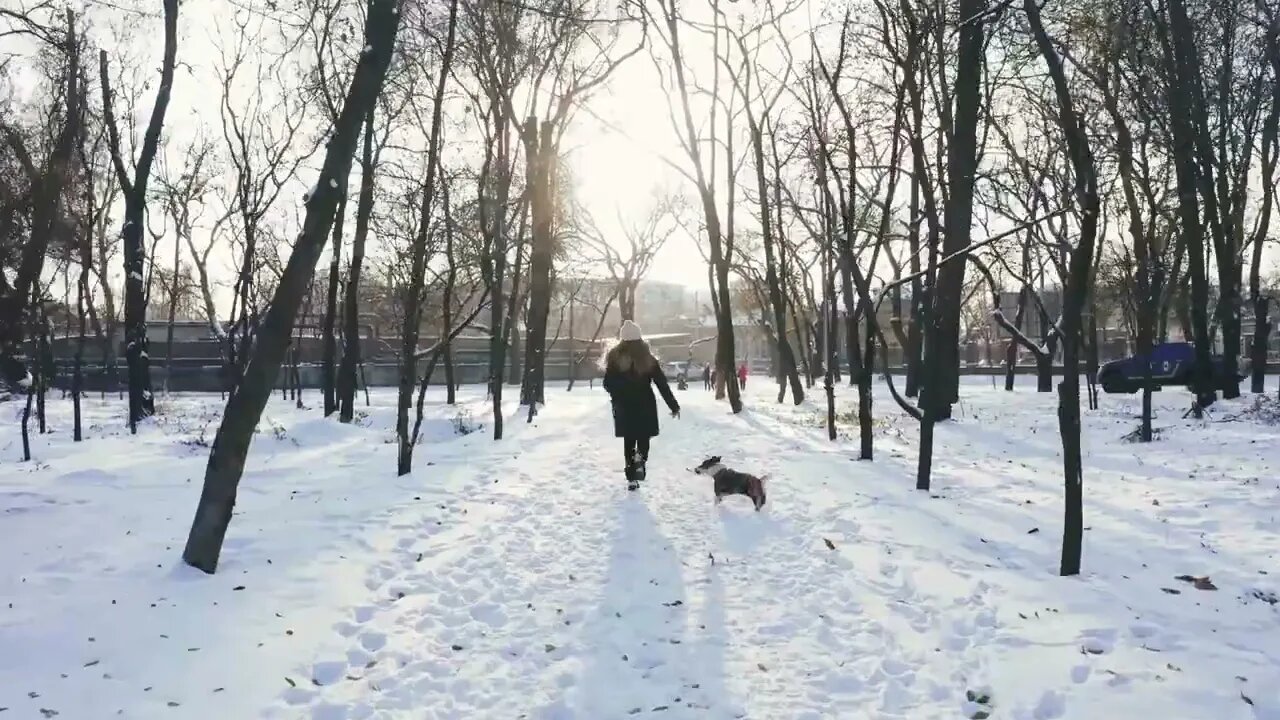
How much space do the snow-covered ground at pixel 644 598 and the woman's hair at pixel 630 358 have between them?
1.35 meters

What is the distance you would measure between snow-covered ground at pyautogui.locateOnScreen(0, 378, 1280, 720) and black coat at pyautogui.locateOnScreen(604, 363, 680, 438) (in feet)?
2.29

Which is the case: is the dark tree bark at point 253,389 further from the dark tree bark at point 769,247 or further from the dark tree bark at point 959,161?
the dark tree bark at point 769,247

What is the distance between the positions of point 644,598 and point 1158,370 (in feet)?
72.1

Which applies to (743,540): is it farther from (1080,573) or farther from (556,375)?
(556,375)

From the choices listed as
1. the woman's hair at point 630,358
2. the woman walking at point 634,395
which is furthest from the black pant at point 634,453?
the woman's hair at point 630,358

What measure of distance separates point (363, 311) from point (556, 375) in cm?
1525

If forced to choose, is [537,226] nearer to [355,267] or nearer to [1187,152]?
[355,267]

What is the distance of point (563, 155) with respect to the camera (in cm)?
2114

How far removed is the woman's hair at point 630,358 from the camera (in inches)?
348

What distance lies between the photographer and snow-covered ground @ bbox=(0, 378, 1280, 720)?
374 cm

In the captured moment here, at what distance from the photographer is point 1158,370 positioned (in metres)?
22.0

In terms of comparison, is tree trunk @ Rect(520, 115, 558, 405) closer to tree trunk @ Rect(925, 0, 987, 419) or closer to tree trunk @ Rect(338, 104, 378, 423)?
tree trunk @ Rect(338, 104, 378, 423)

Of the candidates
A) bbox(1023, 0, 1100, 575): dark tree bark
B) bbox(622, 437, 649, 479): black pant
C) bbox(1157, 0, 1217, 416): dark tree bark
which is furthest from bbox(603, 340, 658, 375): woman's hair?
bbox(1157, 0, 1217, 416): dark tree bark

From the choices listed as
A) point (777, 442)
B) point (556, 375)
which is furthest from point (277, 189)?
point (556, 375)
